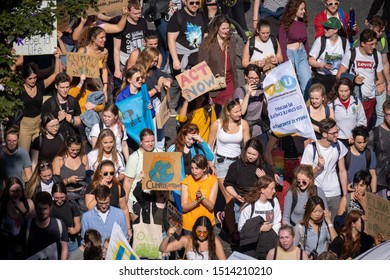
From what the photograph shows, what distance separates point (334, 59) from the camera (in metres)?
21.8

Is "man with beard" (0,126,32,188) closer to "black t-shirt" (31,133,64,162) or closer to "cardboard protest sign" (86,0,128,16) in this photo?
"black t-shirt" (31,133,64,162)

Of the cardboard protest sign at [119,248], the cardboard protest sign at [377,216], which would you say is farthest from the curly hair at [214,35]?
the cardboard protest sign at [119,248]

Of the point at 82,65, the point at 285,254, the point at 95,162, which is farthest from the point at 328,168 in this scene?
the point at 82,65

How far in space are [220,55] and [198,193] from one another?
10.2 ft

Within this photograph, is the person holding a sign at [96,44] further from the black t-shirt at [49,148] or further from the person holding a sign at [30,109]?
the black t-shirt at [49,148]

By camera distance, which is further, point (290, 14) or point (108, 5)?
point (290, 14)

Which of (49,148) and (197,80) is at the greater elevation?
(197,80)

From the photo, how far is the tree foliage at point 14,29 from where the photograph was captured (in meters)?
15.4

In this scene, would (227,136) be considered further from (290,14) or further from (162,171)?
(290,14)

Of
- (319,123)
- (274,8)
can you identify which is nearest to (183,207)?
(319,123)

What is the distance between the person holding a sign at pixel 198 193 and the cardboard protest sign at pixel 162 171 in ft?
0.43

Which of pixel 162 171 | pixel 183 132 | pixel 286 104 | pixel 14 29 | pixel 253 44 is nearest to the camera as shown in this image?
pixel 14 29

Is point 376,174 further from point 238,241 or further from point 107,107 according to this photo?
point 107,107
